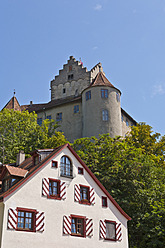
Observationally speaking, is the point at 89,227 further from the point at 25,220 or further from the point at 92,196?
the point at 25,220

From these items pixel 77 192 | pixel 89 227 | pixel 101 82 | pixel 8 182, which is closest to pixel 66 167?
pixel 77 192

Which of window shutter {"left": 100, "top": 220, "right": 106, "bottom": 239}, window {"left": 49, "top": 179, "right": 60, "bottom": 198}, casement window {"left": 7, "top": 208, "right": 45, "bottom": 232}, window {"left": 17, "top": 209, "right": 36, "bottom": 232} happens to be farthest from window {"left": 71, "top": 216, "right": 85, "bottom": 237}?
window {"left": 17, "top": 209, "right": 36, "bottom": 232}

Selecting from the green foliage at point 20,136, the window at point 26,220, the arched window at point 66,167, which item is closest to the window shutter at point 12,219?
the window at point 26,220

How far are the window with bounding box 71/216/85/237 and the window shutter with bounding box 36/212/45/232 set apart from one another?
111 inches

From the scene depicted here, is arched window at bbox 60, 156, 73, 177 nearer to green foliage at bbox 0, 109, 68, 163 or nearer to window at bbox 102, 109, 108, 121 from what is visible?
green foliage at bbox 0, 109, 68, 163

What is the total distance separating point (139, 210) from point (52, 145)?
15203 millimetres

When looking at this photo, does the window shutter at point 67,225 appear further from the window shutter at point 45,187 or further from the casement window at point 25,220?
the window shutter at point 45,187

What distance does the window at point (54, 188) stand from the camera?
27.8 m

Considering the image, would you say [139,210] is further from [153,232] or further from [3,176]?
[3,176]

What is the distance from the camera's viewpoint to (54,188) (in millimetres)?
28156

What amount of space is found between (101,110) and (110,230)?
2607 cm

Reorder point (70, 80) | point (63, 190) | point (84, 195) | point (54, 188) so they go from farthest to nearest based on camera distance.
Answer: point (70, 80), point (84, 195), point (63, 190), point (54, 188)

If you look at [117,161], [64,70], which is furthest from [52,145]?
[64,70]

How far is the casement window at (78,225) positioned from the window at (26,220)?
8.52 ft
